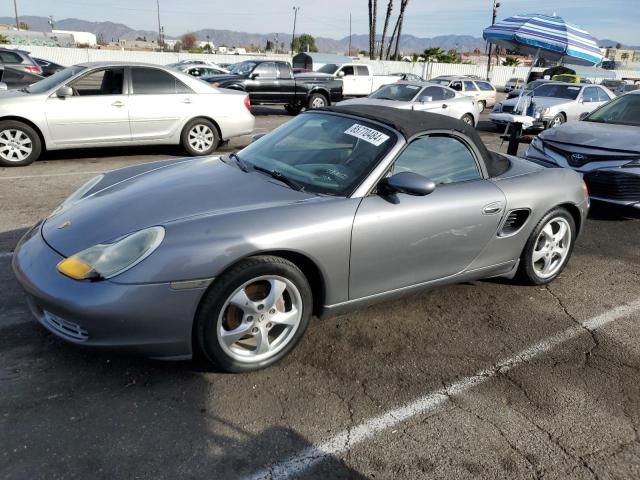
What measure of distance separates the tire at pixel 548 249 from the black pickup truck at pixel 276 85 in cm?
1248

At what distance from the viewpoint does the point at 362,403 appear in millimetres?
2711

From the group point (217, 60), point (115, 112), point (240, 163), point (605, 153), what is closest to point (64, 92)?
point (115, 112)

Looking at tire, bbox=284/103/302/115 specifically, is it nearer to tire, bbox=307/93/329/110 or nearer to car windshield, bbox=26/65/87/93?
tire, bbox=307/93/329/110

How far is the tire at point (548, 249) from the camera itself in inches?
158

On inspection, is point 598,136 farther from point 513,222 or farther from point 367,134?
point 367,134

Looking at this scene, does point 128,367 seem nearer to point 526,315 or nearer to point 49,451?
point 49,451

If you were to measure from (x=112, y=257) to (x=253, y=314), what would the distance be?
30.5 inches

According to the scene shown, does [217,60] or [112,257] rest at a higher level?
[217,60]

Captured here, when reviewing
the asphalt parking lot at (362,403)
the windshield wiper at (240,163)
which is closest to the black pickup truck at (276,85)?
the windshield wiper at (240,163)

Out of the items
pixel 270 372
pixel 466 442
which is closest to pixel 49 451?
pixel 270 372

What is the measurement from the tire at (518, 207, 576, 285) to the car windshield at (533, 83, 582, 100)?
12.3m

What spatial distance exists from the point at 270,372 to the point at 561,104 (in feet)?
46.0

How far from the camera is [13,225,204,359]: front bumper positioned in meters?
2.46

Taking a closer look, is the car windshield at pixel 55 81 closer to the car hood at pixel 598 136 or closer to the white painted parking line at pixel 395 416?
the car hood at pixel 598 136
